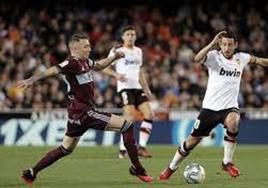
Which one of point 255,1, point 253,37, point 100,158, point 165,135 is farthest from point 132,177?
point 255,1

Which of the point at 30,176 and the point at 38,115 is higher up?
the point at 30,176

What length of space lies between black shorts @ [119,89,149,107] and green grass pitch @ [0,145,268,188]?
1.23 meters

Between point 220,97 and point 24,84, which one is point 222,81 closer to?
point 220,97

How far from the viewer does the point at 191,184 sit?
1181 cm

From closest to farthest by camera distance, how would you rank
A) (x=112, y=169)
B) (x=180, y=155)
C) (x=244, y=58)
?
(x=180, y=155) → (x=244, y=58) → (x=112, y=169)

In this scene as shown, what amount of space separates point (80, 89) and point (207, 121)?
2038 millimetres

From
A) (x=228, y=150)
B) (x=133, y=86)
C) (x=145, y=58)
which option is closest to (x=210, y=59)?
(x=228, y=150)

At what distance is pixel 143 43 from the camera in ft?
97.3

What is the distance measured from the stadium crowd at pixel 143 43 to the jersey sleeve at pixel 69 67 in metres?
13.6

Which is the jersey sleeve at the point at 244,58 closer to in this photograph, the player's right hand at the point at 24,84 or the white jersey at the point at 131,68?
the player's right hand at the point at 24,84

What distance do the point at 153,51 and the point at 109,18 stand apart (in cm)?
282

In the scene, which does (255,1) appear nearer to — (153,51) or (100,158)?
(153,51)

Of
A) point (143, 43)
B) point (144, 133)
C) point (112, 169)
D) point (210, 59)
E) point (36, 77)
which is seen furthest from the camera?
point (143, 43)

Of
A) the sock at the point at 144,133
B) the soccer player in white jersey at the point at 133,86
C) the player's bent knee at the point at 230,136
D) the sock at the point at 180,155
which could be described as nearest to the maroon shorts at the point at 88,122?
the sock at the point at 180,155
